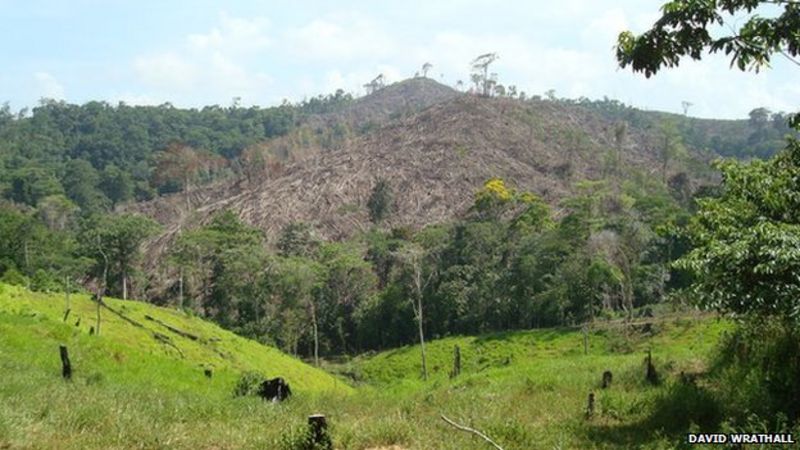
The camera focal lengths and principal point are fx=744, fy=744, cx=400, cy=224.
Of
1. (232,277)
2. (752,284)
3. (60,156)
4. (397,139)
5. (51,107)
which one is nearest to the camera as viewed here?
(752,284)

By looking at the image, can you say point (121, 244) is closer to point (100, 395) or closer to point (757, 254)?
point (100, 395)

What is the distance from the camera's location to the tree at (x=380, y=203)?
3748 inches

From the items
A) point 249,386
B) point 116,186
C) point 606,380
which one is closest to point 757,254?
point 606,380

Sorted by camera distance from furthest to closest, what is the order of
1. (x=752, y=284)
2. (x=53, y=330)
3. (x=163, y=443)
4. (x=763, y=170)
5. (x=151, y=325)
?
(x=151, y=325) → (x=53, y=330) → (x=763, y=170) → (x=752, y=284) → (x=163, y=443)

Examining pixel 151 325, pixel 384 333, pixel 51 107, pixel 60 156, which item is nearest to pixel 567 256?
pixel 384 333

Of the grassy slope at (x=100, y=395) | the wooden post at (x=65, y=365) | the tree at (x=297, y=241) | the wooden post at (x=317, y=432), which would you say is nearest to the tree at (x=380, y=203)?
the tree at (x=297, y=241)

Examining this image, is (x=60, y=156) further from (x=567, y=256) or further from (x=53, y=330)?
(x=53, y=330)

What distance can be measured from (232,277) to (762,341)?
181 feet

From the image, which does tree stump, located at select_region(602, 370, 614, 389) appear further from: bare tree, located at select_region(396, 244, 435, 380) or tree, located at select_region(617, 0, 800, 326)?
bare tree, located at select_region(396, 244, 435, 380)

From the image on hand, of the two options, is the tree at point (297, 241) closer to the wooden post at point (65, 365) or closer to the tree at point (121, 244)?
the tree at point (121, 244)

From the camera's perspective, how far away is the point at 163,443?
9.86m

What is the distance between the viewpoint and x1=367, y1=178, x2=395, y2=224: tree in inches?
3748

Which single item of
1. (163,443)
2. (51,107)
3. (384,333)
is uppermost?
(51,107)

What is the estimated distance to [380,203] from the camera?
3770 inches
